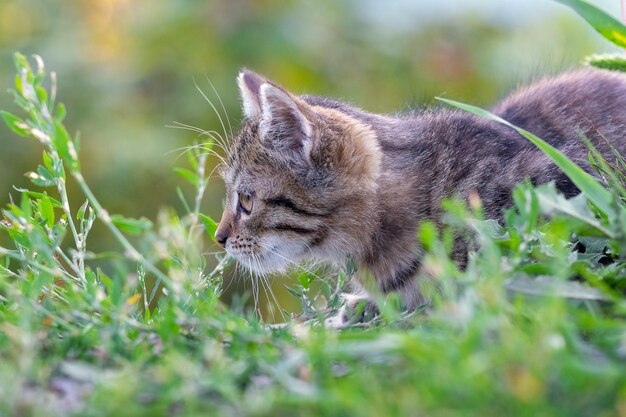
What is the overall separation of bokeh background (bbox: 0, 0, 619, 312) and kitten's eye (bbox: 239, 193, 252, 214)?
2.14 m

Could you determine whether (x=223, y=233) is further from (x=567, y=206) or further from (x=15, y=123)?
(x=567, y=206)

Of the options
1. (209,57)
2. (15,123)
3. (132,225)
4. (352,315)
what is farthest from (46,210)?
(209,57)

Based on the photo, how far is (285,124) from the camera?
207cm

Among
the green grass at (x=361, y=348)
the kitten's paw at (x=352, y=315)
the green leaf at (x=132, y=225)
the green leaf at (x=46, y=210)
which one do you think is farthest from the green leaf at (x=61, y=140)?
the kitten's paw at (x=352, y=315)

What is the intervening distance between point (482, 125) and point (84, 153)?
2.68m

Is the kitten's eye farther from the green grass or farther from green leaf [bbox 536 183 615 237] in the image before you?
green leaf [bbox 536 183 615 237]

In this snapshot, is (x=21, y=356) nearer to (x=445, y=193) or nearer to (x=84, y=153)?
(x=445, y=193)

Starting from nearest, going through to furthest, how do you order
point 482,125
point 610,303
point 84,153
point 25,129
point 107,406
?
point 107,406 < point 610,303 < point 25,129 < point 482,125 < point 84,153

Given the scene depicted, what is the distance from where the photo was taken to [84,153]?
14.2 feet

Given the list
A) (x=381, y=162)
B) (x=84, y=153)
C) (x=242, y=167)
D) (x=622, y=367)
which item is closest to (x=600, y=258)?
(x=622, y=367)

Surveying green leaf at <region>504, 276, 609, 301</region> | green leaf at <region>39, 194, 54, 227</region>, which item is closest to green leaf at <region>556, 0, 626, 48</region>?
green leaf at <region>504, 276, 609, 301</region>

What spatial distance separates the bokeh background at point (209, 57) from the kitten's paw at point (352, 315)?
102 inches

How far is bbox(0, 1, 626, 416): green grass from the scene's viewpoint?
793mm

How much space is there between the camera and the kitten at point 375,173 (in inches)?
78.4
